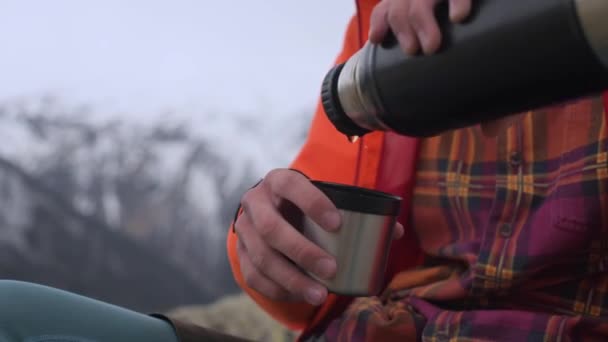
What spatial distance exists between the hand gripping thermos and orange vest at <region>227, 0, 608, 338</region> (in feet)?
A: 0.77

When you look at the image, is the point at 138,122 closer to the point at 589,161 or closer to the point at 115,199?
the point at 115,199

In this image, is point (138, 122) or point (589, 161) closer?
point (589, 161)

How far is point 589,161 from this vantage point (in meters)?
0.54

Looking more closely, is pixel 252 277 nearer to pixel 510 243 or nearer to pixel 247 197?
pixel 247 197

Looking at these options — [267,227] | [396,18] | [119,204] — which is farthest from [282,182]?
[119,204]

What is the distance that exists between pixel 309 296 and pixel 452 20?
21 centimetres

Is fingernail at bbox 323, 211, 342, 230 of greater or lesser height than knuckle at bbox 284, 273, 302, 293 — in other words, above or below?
above

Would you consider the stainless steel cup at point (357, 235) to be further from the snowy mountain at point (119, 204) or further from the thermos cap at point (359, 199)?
the snowy mountain at point (119, 204)

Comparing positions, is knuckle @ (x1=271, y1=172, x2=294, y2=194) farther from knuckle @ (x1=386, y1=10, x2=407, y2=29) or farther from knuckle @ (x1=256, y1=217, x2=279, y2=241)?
knuckle @ (x1=386, y1=10, x2=407, y2=29)

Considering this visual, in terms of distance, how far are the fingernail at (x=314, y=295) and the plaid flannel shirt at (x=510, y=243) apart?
0.14 metres

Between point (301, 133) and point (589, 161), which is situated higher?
point (589, 161)

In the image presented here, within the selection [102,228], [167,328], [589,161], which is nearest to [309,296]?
[167,328]

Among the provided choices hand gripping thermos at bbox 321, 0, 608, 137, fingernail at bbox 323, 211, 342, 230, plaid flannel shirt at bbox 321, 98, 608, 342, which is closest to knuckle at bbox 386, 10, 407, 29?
hand gripping thermos at bbox 321, 0, 608, 137

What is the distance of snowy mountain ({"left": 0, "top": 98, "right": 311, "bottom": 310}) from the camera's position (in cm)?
140
